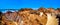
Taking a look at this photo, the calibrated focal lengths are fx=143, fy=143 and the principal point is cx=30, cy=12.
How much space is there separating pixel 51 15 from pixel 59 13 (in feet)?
0.62

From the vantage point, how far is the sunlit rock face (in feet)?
8.54

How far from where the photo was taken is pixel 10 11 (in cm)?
271

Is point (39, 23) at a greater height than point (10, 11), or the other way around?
point (10, 11)

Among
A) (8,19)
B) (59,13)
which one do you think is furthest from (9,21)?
(59,13)

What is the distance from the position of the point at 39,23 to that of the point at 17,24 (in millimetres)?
412

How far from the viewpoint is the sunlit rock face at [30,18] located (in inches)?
103

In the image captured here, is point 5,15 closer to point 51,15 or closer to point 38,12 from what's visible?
point 38,12

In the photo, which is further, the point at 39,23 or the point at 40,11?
the point at 40,11

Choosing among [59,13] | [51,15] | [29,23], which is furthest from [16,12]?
[59,13]

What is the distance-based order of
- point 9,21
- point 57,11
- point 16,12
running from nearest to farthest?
1. point 9,21
2. point 16,12
3. point 57,11

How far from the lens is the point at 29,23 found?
263 centimetres

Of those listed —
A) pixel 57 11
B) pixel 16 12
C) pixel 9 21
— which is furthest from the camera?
pixel 57 11

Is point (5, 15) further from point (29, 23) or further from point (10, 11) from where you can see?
point (29, 23)

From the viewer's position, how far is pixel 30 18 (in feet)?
8.79
